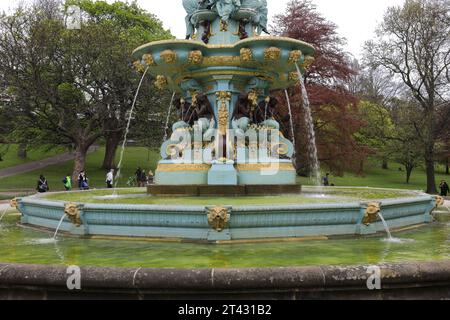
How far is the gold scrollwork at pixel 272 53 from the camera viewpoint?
11.3 meters

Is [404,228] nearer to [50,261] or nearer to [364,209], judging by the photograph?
[364,209]

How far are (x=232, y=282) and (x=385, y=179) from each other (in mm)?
47498

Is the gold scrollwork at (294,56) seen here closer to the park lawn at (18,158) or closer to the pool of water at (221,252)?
the pool of water at (221,252)

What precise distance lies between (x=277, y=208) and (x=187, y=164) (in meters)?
5.15

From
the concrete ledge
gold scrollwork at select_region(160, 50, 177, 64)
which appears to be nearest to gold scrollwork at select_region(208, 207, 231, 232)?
the concrete ledge

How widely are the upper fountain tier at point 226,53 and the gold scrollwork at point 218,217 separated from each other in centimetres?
573

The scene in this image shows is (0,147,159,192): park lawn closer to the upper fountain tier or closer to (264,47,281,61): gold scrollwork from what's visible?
the upper fountain tier

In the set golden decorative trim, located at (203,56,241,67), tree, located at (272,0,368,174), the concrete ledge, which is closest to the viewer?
the concrete ledge

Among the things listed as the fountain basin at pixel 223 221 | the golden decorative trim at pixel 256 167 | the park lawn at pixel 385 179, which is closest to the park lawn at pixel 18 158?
the park lawn at pixel 385 179

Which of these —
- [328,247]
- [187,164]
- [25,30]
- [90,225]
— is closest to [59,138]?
[25,30]

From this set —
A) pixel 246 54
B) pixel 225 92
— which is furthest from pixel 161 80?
pixel 246 54

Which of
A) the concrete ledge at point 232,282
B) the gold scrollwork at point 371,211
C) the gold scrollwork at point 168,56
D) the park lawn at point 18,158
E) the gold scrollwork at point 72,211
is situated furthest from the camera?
the park lawn at point 18,158

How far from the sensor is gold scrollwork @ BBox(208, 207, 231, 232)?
6605 mm

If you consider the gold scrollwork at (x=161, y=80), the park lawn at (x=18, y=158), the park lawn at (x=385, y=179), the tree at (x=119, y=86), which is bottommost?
the park lawn at (x=385, y=179)
